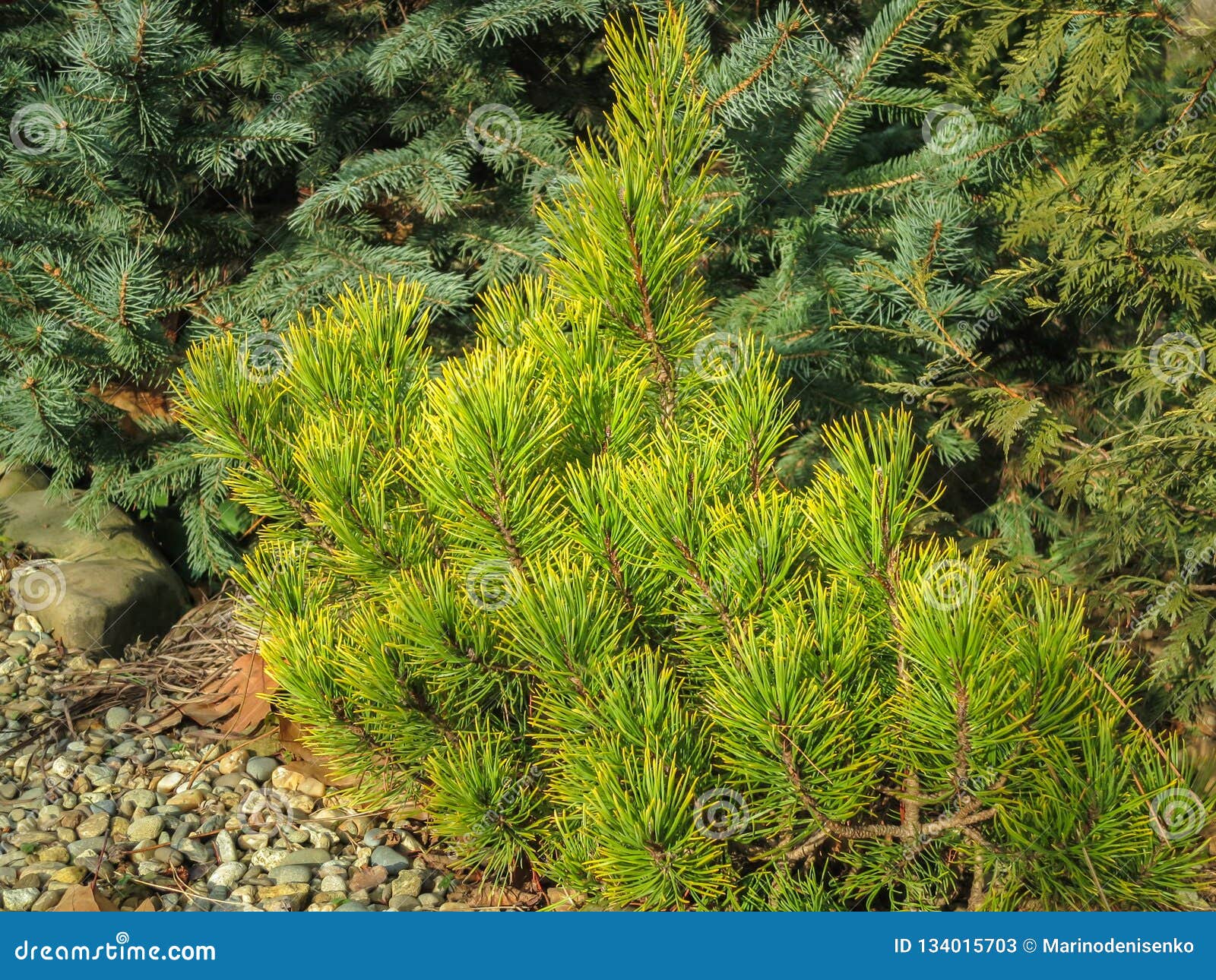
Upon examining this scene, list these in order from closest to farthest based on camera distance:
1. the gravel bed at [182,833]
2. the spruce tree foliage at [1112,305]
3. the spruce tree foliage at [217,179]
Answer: the gravel bed at [182,833]
the spruce tree foliage at [1112,305]
the spruce tree foliage at [217,179]

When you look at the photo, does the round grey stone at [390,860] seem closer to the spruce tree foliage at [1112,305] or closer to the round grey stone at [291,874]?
the round grey stone at [291,874]

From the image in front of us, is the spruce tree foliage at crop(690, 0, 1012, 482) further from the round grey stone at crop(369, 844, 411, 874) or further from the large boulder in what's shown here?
the large boulder

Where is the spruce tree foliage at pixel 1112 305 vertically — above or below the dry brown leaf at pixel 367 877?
above

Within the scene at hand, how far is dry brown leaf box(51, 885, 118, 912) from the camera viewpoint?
2188mm

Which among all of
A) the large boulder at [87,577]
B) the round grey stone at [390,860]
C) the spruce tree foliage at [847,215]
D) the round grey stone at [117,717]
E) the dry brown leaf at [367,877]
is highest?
the spruce tree foliage at [847,215]

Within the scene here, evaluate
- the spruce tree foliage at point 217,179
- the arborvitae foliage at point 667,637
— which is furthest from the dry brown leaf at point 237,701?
the arborvitae foliage at point 667,637

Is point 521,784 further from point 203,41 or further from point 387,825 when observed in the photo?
point 203,41

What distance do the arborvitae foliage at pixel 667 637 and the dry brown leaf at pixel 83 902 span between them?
60cm

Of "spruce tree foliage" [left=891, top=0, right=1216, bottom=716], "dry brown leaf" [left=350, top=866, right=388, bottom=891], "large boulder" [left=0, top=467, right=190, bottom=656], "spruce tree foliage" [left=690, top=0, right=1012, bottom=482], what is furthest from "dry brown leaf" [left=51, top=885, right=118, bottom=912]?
"spruce tree foliage" [left=891, top=0, right=1216, bottom=716]

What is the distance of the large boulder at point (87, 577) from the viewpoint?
3.41m

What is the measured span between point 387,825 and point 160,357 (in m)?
1.62

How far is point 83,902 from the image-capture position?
2197mm

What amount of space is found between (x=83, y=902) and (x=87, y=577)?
158 centimetres

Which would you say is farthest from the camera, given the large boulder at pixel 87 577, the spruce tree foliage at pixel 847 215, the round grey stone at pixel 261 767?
the large boulder at pixel 87 577
